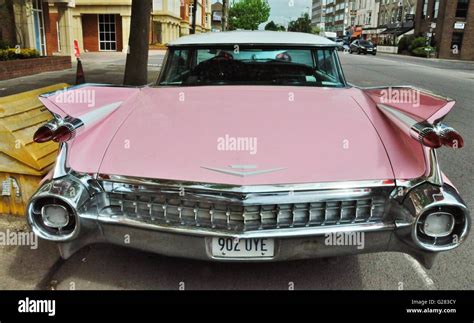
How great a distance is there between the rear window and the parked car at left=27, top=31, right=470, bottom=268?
0.99 meters

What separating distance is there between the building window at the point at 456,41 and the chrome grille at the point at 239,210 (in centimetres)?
5045

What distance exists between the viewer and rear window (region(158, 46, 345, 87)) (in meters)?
3.83

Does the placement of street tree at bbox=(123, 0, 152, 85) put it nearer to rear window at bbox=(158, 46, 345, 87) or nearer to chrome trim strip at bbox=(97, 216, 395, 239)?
rear window at bbox=(158, 46, 345, 87)

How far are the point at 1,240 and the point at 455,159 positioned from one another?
18.6 ft

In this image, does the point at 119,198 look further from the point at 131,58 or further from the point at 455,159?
the point at 131,58

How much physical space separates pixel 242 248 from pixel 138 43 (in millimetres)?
7938

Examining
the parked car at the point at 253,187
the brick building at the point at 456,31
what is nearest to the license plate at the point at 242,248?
the parked car at the point at 253,187

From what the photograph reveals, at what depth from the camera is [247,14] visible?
92562 mm

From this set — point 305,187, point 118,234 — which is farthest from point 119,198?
point 305,187

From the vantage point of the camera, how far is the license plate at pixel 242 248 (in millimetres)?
2447

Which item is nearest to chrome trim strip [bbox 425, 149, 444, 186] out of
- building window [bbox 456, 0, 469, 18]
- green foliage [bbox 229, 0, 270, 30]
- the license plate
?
the license plate

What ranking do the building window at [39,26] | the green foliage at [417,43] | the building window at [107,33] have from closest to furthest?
1. the building window at [39,26]
2. the building window at [107,33]
3. the green foliage at [417,43]

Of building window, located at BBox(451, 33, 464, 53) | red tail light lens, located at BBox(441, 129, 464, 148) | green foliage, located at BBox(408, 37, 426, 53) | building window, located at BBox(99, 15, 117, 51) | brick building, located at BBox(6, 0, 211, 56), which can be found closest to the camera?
red tail light lens, located at BBox(441, 129, 464, 148)
